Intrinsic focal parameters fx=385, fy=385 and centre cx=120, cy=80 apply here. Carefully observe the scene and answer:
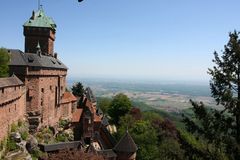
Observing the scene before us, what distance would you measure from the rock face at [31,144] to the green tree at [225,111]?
27.2m

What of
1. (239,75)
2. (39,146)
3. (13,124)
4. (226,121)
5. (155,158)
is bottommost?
(155,158)

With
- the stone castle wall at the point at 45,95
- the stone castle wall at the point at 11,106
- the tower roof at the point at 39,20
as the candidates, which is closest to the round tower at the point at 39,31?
the tower roof at the point at 39,20

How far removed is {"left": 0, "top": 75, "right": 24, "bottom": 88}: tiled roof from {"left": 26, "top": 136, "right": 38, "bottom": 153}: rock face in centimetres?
625

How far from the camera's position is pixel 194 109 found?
17531 mm

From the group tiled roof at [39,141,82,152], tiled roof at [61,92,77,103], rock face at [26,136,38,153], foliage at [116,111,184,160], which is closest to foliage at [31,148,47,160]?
rock face at [26,136,38,153]

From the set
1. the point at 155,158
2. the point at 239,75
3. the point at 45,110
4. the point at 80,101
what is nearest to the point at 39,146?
the point at 45,110

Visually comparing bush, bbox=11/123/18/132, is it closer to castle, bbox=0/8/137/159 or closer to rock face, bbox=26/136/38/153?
castle, bbox=0/8/137/159

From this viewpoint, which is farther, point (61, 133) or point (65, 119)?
point (65, 119)

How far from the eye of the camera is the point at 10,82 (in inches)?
1508

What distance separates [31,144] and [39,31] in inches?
872

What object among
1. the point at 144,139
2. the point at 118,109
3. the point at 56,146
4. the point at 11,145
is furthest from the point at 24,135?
the point at 118,109

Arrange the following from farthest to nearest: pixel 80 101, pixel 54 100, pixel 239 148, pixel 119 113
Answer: pixel 119 113 → pixel 80 101 → pixel 54 100 → pixel 239 148

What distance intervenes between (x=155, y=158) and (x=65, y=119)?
14312mm

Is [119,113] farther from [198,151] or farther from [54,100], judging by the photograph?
[198,151]
